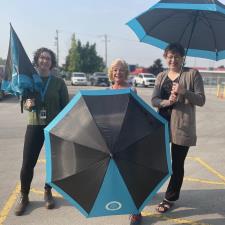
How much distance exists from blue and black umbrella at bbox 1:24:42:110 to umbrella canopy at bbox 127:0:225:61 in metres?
1.52

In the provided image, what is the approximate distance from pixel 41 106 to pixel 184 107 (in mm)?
1707

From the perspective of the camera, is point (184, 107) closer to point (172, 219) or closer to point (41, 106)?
point (172, 219)

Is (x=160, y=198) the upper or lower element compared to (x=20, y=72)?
lower

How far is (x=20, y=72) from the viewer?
13.8 feet

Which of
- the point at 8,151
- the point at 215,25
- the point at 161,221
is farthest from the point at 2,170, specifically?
the point at 215,25

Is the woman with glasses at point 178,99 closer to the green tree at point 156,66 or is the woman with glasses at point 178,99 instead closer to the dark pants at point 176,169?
the dark pants at point 176,169

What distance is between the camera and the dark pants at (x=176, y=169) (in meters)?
4.49

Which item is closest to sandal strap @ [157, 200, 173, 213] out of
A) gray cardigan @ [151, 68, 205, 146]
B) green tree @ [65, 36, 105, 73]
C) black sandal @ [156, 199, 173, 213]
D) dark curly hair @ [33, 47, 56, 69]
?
black sandal @ [156, 199, 173, 213]

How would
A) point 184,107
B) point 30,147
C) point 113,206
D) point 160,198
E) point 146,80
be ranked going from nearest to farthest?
1. point 113,206
2. point 184,107
3. point 30,147
4. point 160,198
5. point 146,80

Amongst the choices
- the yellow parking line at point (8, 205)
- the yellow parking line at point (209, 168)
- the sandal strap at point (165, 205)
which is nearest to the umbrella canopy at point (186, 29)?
the sandal strap at point (165, 205)

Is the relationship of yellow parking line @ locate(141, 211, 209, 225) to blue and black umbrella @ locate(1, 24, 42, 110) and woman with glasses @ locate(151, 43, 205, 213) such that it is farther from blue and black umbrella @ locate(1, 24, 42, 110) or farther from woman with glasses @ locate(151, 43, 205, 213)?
blue and black umbrella @ locate(1, 24, 42, 110)

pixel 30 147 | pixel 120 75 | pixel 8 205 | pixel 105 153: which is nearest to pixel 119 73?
pixel 120 75

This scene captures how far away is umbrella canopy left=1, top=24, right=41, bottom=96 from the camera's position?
4.18 meters

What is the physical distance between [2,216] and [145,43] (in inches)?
116
